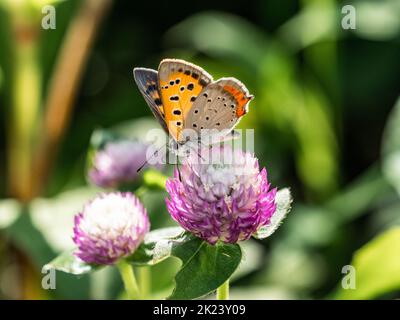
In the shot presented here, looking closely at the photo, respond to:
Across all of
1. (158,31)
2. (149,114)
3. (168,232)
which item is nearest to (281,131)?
(149,114)

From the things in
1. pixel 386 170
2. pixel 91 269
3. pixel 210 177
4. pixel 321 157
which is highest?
pixel 321 157

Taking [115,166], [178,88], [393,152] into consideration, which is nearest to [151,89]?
[178,88]

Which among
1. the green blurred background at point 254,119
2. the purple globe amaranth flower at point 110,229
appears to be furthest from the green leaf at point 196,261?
the green blurred background at point 254,119

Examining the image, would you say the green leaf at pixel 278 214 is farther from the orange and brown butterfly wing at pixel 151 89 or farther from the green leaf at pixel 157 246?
the orange and brown butterfly wing at pixel 151 89

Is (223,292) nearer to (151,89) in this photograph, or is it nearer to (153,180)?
(153,180)

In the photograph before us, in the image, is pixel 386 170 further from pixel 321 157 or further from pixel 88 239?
pixel 88 239

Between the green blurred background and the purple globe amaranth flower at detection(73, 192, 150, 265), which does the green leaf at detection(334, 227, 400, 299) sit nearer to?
the green blurred background
